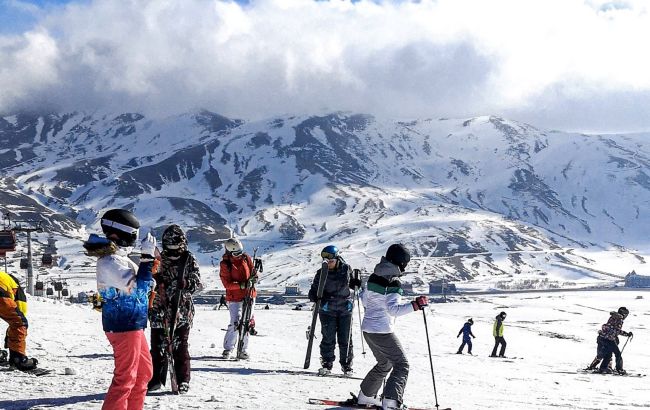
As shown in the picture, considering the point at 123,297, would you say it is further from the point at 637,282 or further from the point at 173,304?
the point at 637,282

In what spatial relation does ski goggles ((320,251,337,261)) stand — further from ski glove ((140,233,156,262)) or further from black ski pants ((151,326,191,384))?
ski glove ((140,233,156,262))

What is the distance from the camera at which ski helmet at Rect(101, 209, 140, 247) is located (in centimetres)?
672

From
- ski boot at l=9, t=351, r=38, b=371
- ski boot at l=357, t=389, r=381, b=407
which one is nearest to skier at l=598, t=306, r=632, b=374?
ski boot at l=357, t=389, r=381, b=407

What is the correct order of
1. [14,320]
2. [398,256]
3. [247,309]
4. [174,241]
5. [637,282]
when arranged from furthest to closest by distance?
[637,282], [247,309], [14,320], [174,241], [398,256]

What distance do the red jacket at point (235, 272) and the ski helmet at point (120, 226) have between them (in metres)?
6.54

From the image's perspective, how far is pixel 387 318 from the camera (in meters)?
8.95

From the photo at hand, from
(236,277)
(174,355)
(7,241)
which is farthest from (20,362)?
(7,241)

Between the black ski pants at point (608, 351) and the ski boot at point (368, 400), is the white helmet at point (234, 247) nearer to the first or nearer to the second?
the ski boot at point (368, 400)

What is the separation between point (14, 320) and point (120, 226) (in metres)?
4.28

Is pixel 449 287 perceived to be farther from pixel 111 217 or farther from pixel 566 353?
pixel 111 217

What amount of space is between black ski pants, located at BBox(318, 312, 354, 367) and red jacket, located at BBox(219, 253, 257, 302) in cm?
170

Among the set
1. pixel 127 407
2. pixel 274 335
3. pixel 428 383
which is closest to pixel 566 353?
pixel 274 335

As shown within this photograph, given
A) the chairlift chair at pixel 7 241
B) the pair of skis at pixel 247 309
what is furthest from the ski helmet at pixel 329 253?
the chairlift chair at pixel 7 241

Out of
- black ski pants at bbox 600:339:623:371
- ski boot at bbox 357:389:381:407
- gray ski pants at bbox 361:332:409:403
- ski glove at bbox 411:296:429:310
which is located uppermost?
ski glove at bbox 411:296:429:310
